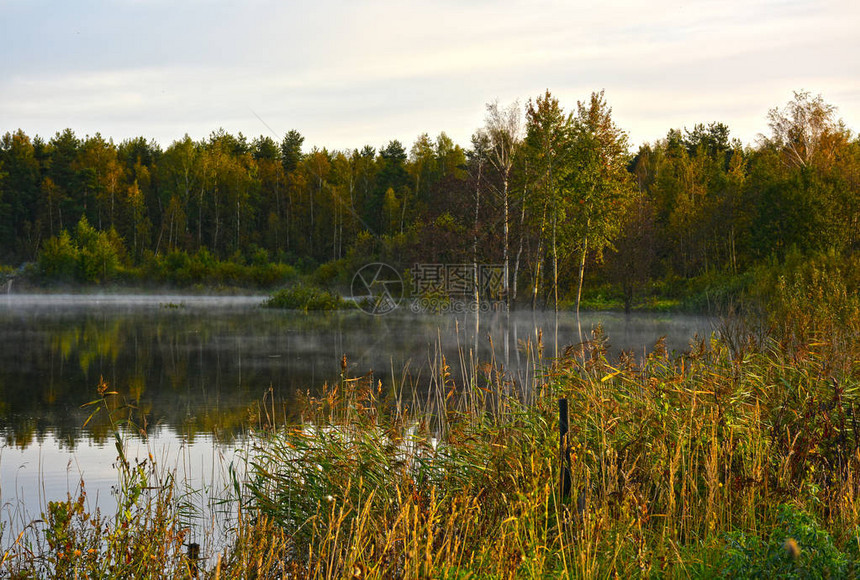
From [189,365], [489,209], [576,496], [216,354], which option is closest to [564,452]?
[576,496]

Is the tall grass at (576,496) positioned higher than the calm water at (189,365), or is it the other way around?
the tall grass at (576,496)

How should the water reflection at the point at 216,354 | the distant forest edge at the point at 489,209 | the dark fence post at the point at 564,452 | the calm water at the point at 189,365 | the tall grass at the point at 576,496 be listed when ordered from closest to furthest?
the tall grass at the point at 576,496 → the dark fence post at the point at 564,452 → the calm water at the point at 189,365 → the water reflection at the point at 216,354 → the distant forest edge at the point at 489,209

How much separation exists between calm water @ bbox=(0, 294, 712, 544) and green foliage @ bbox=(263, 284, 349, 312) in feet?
7.52

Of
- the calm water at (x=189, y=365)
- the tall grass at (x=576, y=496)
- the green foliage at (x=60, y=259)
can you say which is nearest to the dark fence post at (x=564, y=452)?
the tall grass at (x=576, y=496)

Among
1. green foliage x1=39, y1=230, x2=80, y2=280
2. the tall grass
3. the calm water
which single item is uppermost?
green foliage x1=39, y1=230, x2=80, y2=280

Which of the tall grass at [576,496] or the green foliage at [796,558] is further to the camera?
the tall grass at [576,496]

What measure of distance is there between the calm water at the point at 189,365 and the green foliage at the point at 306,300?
90.2 inches

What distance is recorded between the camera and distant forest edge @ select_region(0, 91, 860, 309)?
99.6ft

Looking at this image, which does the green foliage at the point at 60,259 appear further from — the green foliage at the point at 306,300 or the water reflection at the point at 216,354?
the green foliage at the point at 306,300

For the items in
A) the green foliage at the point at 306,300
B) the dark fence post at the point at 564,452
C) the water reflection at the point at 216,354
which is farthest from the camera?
the green foliage at the point at 306,300

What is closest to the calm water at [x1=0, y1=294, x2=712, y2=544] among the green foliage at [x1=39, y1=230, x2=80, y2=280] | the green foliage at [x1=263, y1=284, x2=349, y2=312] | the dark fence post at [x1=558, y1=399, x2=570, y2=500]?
the dark fence post at [x1=558, y1=399, x2=570, y2=500]

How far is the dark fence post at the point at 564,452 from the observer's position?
4.34 meters

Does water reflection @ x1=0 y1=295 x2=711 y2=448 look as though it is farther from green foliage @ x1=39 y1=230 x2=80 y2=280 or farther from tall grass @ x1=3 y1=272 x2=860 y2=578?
green foliage @ x1=39 y1=230 x2=80 y2=280

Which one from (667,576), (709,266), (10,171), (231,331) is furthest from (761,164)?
(10,171)
